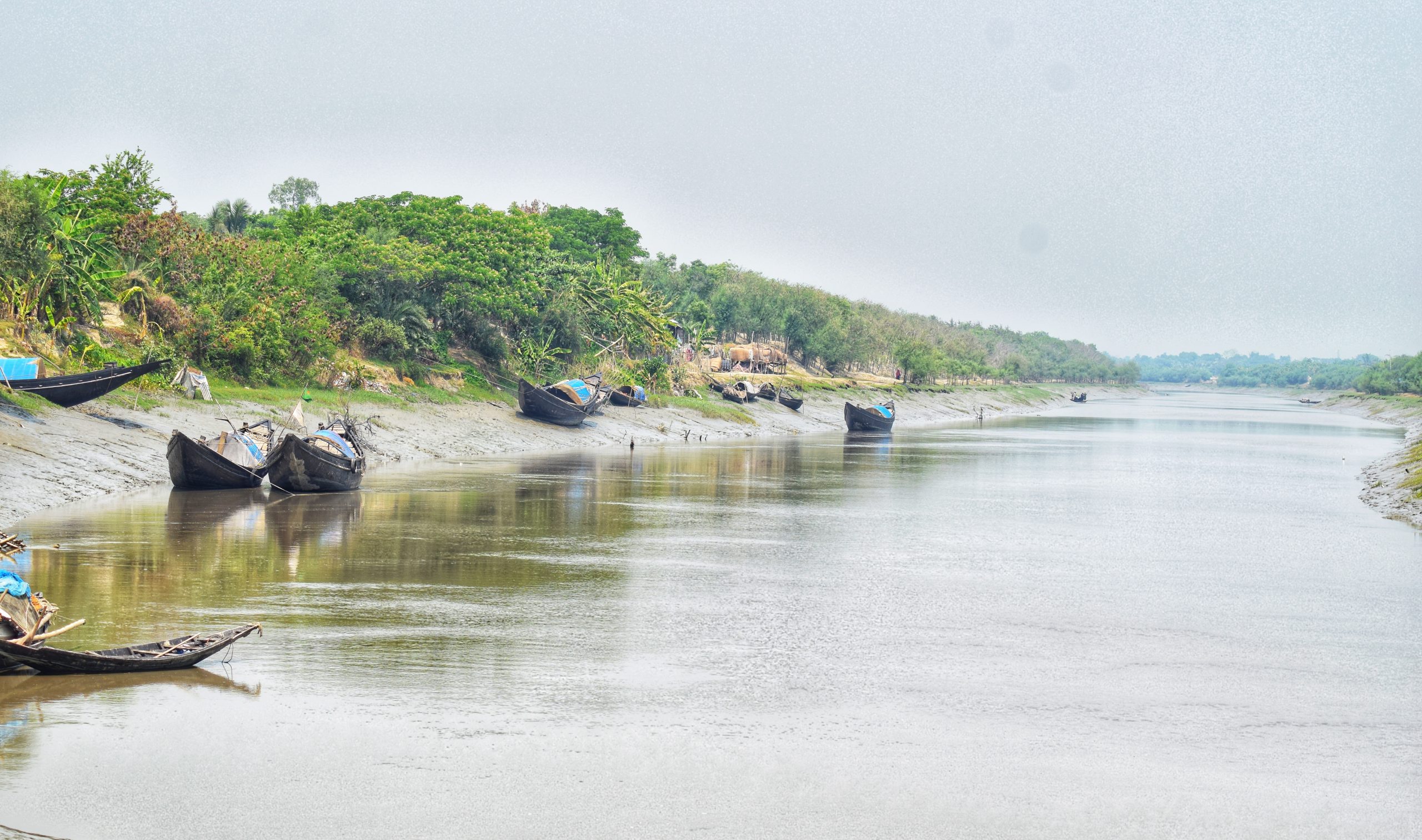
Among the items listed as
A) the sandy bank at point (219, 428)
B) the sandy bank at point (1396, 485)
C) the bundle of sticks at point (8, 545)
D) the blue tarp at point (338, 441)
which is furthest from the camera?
the sandy bank at point (1396, 485)

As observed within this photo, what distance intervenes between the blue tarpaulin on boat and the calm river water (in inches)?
1023

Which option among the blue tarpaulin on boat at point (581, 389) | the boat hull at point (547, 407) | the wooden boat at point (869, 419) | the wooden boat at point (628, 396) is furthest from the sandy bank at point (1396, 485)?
the wooden boat at point (628, 396)

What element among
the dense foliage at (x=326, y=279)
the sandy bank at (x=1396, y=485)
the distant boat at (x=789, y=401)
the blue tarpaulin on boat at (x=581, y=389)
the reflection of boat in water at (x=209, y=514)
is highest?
the dense foliage at (x=326, y=279)

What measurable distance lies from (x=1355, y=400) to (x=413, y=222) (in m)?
144

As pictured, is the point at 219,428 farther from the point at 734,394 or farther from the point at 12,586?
the point at 734,394

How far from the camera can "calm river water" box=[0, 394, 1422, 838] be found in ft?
34.0

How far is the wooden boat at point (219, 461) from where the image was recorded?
29.9 m

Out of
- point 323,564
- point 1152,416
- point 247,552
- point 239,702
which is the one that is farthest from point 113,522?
point 1152,416

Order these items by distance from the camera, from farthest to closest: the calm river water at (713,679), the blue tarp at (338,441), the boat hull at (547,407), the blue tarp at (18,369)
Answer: the boat hull at (547,407) < the blue tarp at (338,441) < the blue tarp at (18,369) < the calm river water at (713,679)

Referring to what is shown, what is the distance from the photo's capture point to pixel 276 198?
124 m

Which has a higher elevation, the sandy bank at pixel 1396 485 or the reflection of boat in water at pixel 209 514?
the sandy bank at pixel 1396 485

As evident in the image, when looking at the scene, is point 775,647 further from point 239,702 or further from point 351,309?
point 351,309

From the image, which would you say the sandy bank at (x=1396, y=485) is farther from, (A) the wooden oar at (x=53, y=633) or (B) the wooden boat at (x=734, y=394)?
(B) the wooden boat at (x=734, y=394)

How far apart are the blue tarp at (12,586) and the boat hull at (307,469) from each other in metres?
18.5
